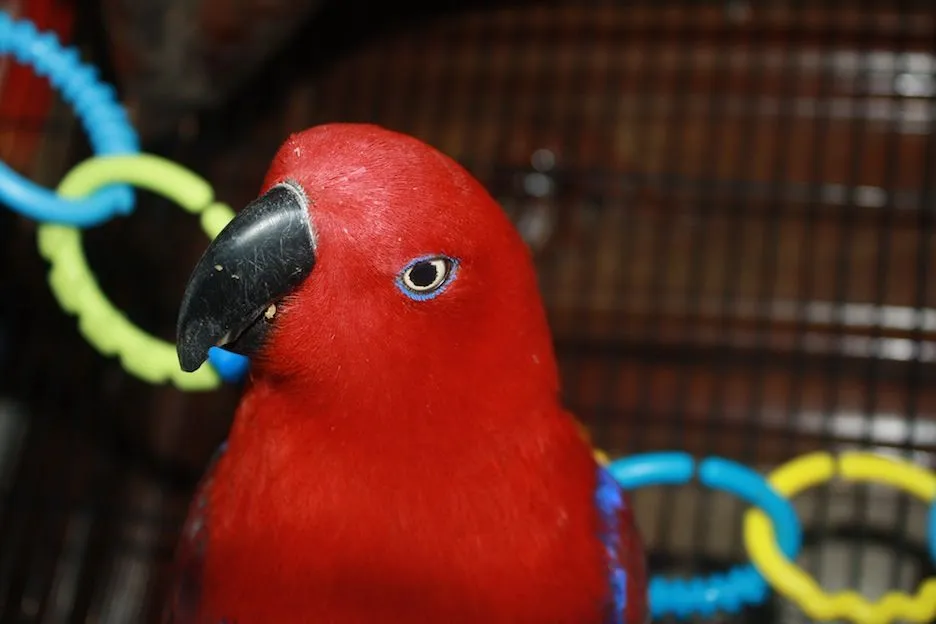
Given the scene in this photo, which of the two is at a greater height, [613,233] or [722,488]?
[613,233]

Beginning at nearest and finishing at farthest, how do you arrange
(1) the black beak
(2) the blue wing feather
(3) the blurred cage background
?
(1) the black beak, (2) the blue wing feather, (3) the blurred cage background

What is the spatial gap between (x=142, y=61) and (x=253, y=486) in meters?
0.98

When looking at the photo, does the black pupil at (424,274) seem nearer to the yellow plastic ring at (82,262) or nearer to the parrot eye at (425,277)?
the parrot eye at (425,277)

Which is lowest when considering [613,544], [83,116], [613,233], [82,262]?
[613,544]

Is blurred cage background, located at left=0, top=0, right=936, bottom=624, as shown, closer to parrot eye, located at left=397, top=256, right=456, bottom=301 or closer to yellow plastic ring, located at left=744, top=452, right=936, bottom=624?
yellow plastic ring, located at left=744, top=452, right=936, bottom=624

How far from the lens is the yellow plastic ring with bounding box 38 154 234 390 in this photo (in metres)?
0.71

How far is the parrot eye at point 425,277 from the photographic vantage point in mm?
513

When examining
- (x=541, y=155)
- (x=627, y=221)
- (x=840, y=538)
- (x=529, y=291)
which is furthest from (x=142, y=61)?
(x=840, y=538)

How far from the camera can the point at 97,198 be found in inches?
28.7

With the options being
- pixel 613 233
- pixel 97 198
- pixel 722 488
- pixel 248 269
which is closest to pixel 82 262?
pixel 97 198

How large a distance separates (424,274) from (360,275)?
0.13 feet

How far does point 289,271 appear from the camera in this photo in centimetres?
50

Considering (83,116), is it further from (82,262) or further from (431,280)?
(431,280)

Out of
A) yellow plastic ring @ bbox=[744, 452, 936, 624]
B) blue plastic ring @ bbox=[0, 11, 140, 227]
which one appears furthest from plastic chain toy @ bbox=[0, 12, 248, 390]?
yellow plastic ring @ bbox=[744, 452, 936, 624]
